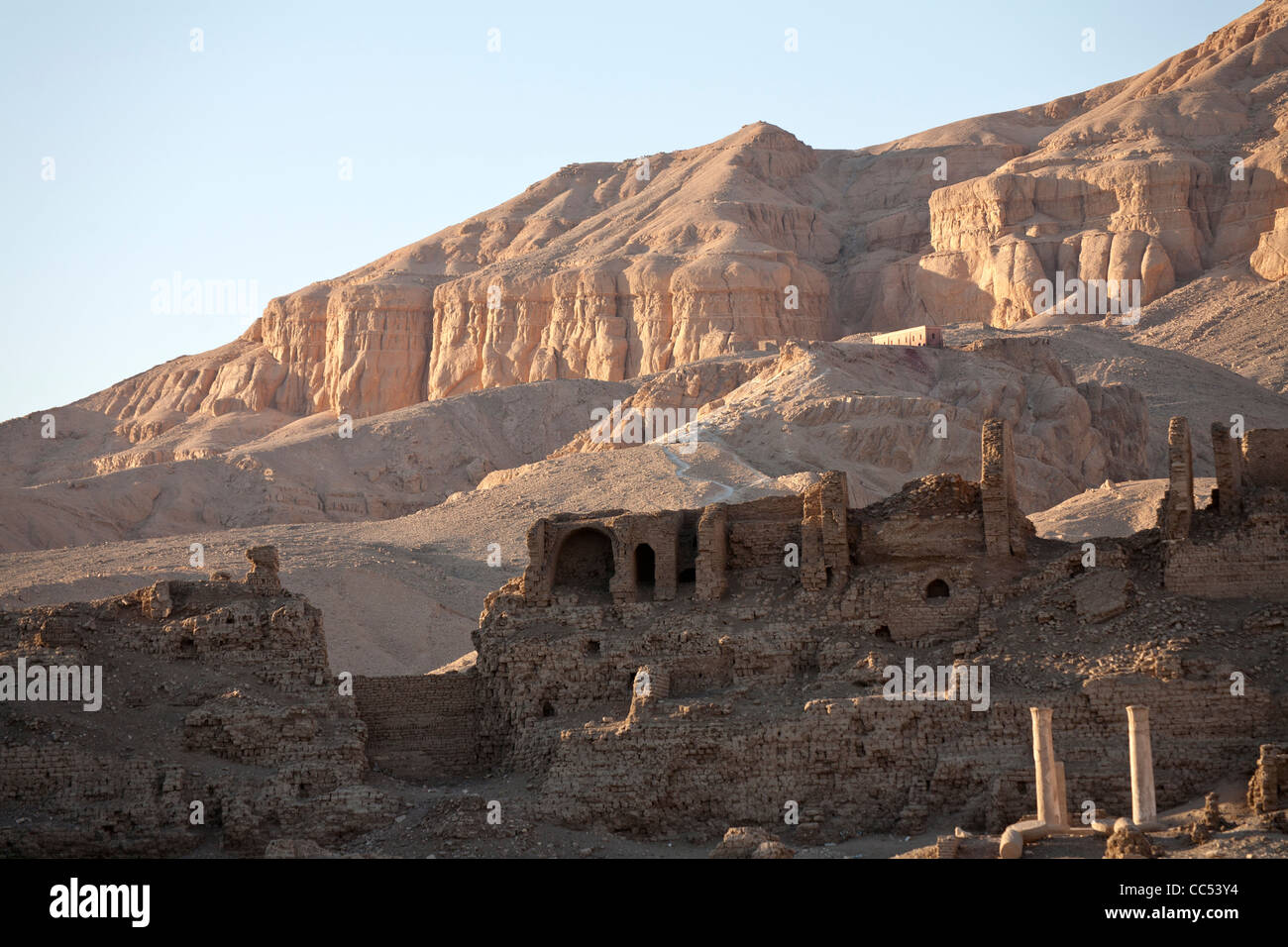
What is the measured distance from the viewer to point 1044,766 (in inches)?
1097

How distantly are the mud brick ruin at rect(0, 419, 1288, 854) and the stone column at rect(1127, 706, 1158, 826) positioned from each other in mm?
57

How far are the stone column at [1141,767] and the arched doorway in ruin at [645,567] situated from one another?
11677mm

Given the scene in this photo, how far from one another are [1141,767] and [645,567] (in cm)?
1288

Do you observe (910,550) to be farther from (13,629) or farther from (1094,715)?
(13,629)

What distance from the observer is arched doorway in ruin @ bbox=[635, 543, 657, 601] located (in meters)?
37.1

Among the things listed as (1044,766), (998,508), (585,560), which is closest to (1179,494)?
(998,508)

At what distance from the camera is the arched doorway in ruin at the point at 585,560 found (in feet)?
124

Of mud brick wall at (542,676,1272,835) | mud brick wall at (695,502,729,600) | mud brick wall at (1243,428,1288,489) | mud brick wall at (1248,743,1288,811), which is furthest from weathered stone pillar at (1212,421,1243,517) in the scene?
mud brick wall at (695,502,729,600)

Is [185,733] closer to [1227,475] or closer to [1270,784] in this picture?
[1270,784]

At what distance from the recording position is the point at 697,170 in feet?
513

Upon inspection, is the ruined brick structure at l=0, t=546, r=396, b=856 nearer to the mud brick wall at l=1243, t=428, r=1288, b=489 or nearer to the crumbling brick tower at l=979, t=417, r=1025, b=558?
the crumbling brick tower at l=979, t=417, r=1025, b=558
